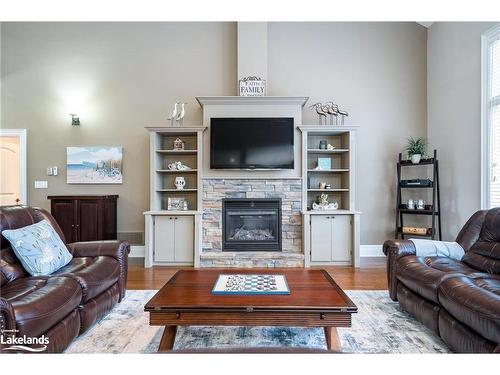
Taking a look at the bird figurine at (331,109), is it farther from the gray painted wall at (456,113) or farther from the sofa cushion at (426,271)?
the sofa cushion at (426,271)

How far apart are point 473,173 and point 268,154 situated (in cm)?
268

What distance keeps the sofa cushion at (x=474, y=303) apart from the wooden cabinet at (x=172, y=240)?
3140mm

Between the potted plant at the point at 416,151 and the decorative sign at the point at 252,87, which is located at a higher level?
the decorative sign at the point at 252,87

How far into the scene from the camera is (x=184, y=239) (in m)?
4.20

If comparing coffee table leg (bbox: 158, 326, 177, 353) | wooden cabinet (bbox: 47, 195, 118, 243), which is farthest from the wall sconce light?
coffee table leg (bbox: 158, 326, 177, 353)

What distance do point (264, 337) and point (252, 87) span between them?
11.4ft

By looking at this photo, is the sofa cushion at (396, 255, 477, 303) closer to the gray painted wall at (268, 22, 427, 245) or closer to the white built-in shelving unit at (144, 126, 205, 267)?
the gray painted wall at (268, 22, 427, 245)

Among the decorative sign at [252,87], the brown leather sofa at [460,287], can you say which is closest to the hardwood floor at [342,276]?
the brown leather sofa at [460,287]

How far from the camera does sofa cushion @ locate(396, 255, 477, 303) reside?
2.09 meters

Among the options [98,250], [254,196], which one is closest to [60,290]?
[98,250]

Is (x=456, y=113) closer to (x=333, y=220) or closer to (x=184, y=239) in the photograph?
(x=333, y=220)

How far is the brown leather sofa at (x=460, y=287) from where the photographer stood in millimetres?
1611

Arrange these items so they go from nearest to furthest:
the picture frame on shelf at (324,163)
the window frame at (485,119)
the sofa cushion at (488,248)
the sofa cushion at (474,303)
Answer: the sofa cushion at (474,303) → the sofa cushion at (488,248) → the window frame at (485,119) → the picture frame on shelf at (324,163)

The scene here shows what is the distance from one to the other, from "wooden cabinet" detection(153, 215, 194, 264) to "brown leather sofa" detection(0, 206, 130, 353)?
137 cm
